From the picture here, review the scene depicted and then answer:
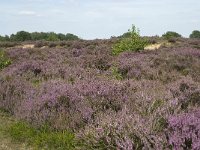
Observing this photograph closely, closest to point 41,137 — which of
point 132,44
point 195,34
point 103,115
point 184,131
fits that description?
point 103,115

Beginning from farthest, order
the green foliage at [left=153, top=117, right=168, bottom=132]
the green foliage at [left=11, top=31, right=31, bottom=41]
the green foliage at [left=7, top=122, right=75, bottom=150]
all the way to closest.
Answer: the green foliage at [left=11, top=31, right=31, bottom=41], the green foliage at [left=7, top=122, right=75, bottom=150], the green foliage at [left=153, top=117, right=168, bottom=132]

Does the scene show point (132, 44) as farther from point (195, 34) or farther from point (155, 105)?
point (195, 34)

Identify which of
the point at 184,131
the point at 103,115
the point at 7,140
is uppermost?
the point at 184,131

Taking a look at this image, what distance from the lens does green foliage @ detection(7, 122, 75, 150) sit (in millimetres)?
5766

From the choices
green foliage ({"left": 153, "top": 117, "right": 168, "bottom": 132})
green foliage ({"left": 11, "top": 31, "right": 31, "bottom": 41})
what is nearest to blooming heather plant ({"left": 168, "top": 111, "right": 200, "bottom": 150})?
green foliage ({"left": 153, "top": 117, "right": 168, "bottom": 132})

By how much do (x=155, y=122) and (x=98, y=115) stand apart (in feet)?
4.06

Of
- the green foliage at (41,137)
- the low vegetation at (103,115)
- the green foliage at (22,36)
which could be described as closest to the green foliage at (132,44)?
the low vegetation at (103,115)

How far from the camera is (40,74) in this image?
11.8 meters

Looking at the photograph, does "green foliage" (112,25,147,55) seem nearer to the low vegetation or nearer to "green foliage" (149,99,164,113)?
the low vegetation

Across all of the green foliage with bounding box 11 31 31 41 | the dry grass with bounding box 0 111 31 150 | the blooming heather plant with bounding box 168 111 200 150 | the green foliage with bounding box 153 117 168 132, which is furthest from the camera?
the green foliage with bounding box 11 31 31 41

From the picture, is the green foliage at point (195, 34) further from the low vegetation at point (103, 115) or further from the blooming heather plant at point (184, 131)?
the blooming heather plant at point (184, 131)

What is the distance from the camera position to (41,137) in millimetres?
6199

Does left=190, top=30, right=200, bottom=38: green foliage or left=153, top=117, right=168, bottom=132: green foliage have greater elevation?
left=190, top=30, right=200, bottom=38: green foliage

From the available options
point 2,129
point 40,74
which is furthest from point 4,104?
point 40,74
